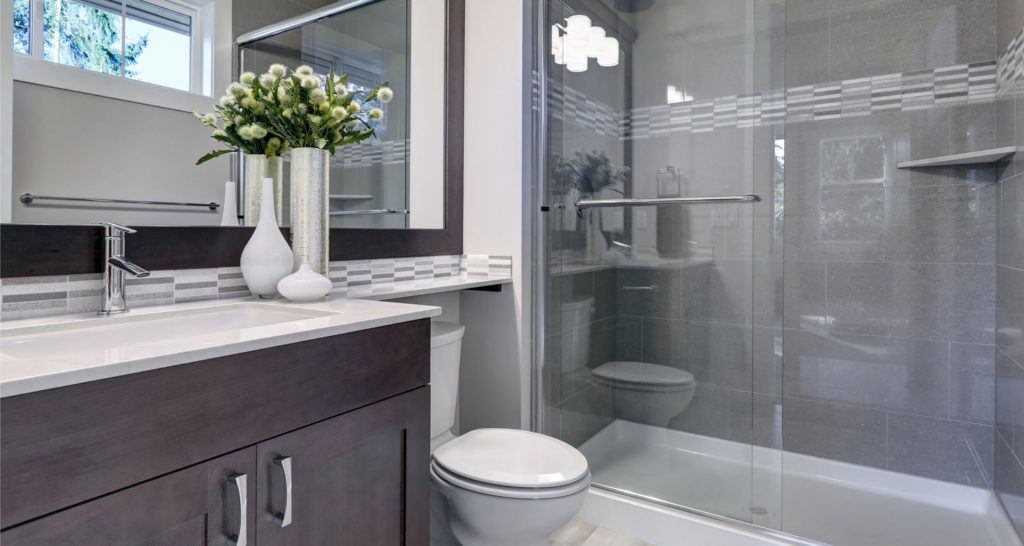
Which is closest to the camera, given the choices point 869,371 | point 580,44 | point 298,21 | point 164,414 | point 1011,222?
point 164,414

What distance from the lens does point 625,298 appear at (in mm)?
2086

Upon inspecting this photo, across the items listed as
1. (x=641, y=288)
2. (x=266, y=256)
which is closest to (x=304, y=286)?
(x=266, y=256)

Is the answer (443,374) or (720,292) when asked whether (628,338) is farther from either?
(443,374)

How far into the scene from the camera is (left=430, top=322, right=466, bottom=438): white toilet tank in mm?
1577

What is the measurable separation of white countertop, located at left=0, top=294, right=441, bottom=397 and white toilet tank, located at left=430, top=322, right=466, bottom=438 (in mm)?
326

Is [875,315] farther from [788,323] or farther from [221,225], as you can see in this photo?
[221,225]

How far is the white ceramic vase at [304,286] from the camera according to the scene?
1.28 m

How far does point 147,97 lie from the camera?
48.7 inches

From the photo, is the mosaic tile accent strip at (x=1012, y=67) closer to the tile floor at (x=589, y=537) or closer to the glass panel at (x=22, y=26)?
the tile floor at (x=589, y=537)

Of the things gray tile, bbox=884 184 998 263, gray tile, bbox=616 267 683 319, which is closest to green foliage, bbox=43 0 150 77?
gray tile, bbox=616 267 683 319

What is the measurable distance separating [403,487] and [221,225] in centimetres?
76

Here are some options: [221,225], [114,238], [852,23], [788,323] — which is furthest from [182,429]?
[852,23]

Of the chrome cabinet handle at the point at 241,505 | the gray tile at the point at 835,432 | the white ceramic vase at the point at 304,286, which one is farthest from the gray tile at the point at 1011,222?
the chrome cabinet handle at the point at 241,505

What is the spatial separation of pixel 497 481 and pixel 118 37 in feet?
4.29
